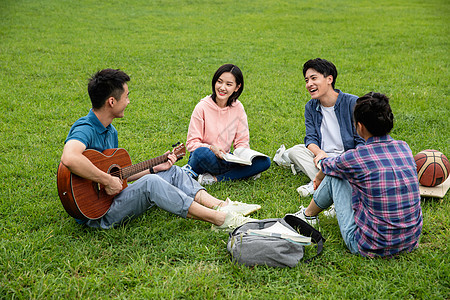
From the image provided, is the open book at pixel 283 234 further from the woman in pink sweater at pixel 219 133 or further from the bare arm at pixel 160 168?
the woman in pink sweater at pixel 219 133

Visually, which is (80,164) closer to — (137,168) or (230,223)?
(137,168)

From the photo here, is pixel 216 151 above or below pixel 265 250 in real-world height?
above

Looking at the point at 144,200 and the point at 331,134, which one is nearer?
the point at 144,200

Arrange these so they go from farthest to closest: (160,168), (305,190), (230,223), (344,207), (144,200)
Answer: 1. (305,190)
2. (160,168)
3. (230,223)
4. (144,200)
5. (344,207)

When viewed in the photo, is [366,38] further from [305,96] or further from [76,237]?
[76,237]

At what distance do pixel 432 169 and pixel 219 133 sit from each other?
8.43 feet

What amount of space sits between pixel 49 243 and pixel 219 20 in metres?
15.4

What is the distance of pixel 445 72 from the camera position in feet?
33.1

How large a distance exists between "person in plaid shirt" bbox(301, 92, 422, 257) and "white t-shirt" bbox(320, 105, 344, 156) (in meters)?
1.61

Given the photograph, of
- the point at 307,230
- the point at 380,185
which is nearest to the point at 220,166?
the point at 307,230

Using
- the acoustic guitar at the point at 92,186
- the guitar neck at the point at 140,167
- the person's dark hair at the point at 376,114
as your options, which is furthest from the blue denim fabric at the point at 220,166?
the person's dark hair at the point at 376,114

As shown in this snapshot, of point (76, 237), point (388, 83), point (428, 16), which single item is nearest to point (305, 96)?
point (388, 83)

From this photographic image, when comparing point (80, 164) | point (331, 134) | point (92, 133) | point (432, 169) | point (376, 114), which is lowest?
point (432, 169)

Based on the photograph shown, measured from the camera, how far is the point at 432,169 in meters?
4.48
